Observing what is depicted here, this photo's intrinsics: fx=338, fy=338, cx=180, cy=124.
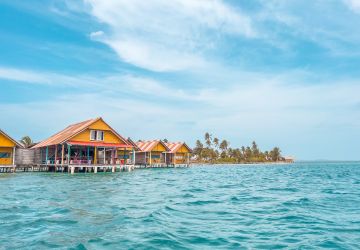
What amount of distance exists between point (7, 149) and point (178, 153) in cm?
3350

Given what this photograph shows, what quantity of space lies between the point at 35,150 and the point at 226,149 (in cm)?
7809

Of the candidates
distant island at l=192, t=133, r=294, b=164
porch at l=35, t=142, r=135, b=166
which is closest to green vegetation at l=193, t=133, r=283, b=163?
distant island at l=192, t=133, r=294, b=164

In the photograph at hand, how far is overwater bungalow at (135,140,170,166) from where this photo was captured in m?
57.8

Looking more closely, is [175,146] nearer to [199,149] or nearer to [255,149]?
[199,149]

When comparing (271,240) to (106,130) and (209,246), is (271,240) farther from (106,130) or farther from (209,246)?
(106,130)

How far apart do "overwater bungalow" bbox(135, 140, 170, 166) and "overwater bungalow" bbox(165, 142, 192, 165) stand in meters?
1.88

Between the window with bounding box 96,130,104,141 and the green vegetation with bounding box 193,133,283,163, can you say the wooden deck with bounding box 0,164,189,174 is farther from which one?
the green vegetation with bounding box 193,133,283,163

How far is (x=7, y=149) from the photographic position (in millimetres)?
37781

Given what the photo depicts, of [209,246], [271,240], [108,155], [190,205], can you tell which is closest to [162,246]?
[209,246]

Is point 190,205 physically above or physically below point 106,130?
below

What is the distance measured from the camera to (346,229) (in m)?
8.90

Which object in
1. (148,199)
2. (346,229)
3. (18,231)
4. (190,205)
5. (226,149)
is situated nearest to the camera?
(18,231)

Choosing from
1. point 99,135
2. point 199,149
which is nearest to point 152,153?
point 99,135

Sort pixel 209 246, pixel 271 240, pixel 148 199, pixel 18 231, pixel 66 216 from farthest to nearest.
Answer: pixel 148 199
pixel 66 216
pixel 18 231
pixel 271 240
pixel 209 246
